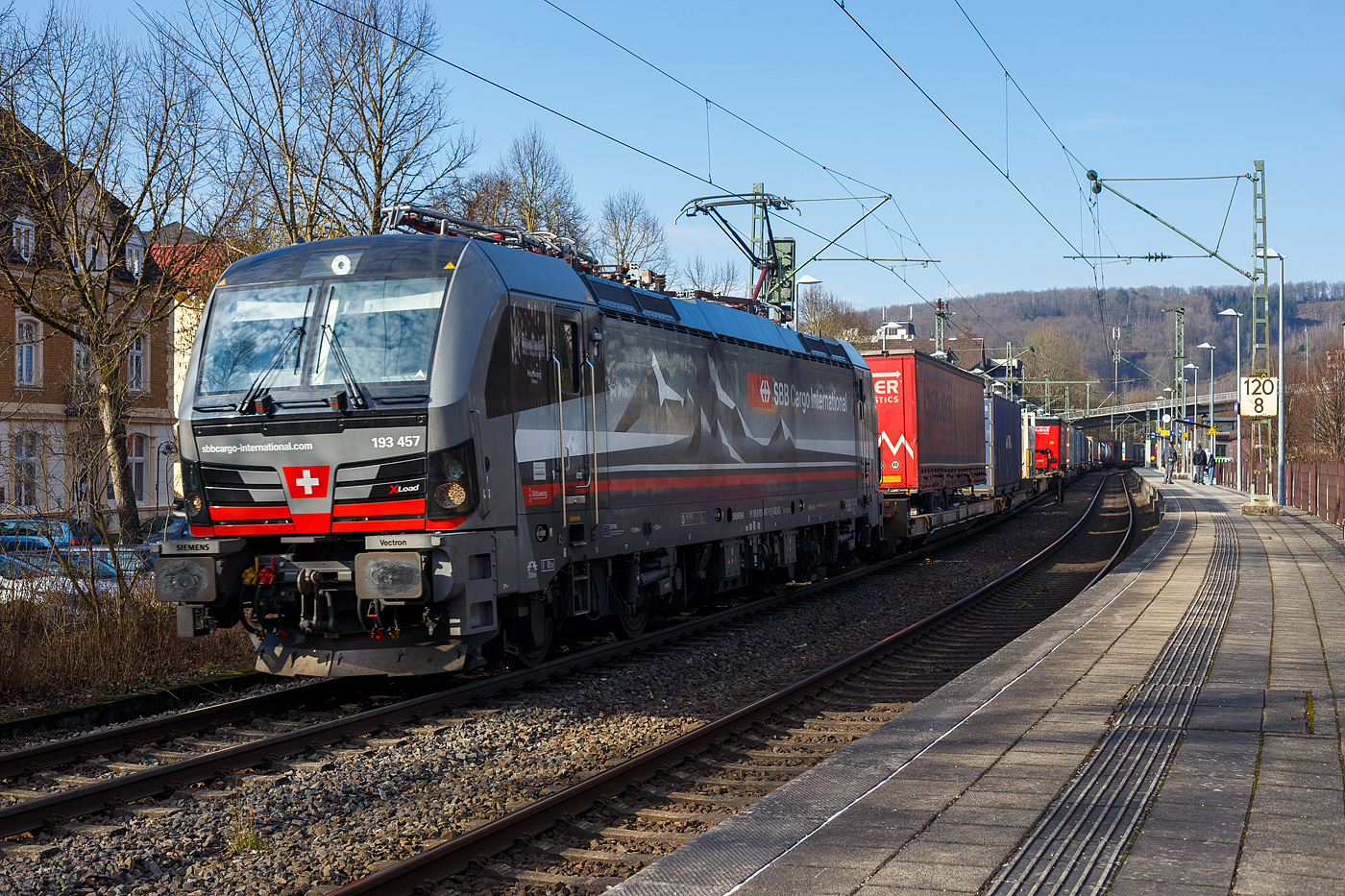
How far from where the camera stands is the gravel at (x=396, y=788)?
547 centimetres

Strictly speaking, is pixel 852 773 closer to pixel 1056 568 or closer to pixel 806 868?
pixel 806 868

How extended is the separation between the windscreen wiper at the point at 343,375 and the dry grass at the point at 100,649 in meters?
3.23

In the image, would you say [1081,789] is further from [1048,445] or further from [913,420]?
[1048,445]

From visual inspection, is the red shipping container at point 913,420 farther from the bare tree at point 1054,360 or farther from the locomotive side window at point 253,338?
the bare tree at point 1054,360

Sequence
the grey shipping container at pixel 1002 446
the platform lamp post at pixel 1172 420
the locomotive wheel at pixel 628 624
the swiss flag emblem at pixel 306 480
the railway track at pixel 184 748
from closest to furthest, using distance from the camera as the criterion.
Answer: the railway track at pixel 184 748, the swiss flag emblem at pixel 306 480, the locomotive wheel at pixel 628 624, the grey shipping container at pixel 1002 446, the platform lamp post at pixel 1172 420

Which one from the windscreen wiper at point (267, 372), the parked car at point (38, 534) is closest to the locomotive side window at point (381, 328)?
the windscreen wiper at point (267, 372)

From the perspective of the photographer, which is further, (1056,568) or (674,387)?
(1056,568)

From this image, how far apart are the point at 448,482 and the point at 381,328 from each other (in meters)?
1.36

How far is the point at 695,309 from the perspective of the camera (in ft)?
45.3

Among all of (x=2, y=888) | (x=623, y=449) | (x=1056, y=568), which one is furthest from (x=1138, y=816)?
(x=1056, y=568)

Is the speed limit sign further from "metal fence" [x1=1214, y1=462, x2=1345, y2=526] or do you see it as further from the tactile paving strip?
the tactile paving strip

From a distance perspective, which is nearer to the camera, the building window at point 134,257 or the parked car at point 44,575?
the parked car at point 44,575

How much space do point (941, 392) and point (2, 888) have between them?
2261 centimetres

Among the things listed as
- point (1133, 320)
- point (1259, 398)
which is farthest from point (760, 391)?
point (1133, 320)
